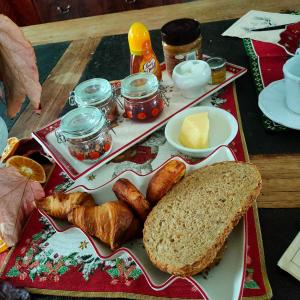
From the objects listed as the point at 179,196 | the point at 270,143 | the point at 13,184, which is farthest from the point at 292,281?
the point at 13,184

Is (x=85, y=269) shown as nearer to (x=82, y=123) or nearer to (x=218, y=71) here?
(x=82, y=123)

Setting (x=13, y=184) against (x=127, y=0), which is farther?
(x=127, y=0)

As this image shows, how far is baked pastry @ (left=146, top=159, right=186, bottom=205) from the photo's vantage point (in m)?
0.56

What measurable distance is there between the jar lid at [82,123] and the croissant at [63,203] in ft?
0.57

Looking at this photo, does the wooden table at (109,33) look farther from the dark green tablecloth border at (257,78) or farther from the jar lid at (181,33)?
the jar lid at (181,33)

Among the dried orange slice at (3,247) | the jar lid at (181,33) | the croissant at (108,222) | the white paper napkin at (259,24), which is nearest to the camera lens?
the croissant at (108,222)

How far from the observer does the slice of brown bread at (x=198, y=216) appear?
0.46m

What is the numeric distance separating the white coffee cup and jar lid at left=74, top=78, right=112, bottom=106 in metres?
0.39

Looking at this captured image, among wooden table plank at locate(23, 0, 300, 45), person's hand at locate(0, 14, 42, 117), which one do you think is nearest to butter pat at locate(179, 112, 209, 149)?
person's hand at locate(0, 14, 42, 117)

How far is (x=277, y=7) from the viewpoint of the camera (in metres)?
1.23

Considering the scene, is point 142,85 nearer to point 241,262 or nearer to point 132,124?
point 132,124

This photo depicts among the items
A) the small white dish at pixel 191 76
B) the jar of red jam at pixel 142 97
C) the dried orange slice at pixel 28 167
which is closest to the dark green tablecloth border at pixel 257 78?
the small white dish at pixel 191 76

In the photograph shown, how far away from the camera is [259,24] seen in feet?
3.68

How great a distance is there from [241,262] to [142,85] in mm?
475
